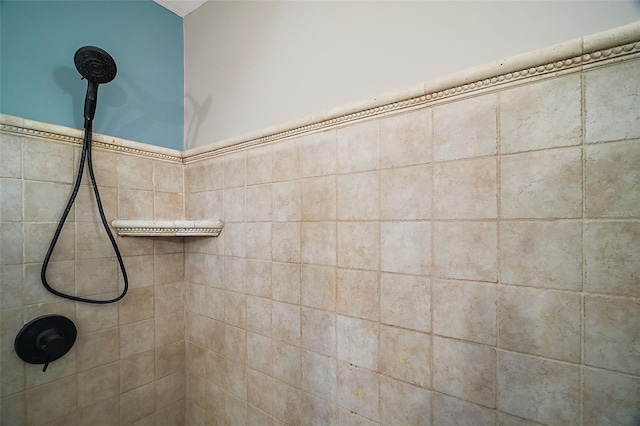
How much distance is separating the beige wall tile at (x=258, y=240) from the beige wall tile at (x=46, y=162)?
0.69 m

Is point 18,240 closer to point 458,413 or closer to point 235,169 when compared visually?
point 235,169

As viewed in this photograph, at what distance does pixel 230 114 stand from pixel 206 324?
3.16ft

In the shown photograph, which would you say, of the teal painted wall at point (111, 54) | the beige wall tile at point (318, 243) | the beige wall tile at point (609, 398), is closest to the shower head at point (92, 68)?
the teal painted wall at point (111, 54)

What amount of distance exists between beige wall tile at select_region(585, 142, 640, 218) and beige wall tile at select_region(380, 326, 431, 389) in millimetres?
462

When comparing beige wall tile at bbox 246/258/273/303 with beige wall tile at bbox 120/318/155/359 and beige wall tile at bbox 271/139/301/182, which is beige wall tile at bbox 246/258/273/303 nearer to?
beige wall tile at bbox 271/139/301/182

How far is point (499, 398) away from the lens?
0.62 m

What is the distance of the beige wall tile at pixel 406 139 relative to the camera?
0.71 meters

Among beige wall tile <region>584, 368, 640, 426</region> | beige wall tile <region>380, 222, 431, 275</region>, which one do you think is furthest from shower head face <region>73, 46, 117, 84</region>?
beige wall tile <region>584, 368, 640, 426</region>

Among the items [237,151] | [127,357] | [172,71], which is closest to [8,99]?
[172,71]

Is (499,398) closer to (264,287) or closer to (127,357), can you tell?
(264,287)

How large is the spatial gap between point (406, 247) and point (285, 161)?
1.70ft

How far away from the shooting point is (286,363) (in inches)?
38.3

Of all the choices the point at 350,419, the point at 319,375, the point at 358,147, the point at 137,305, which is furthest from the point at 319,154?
the point at 137,305

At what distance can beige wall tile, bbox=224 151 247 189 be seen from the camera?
3.66 ft
